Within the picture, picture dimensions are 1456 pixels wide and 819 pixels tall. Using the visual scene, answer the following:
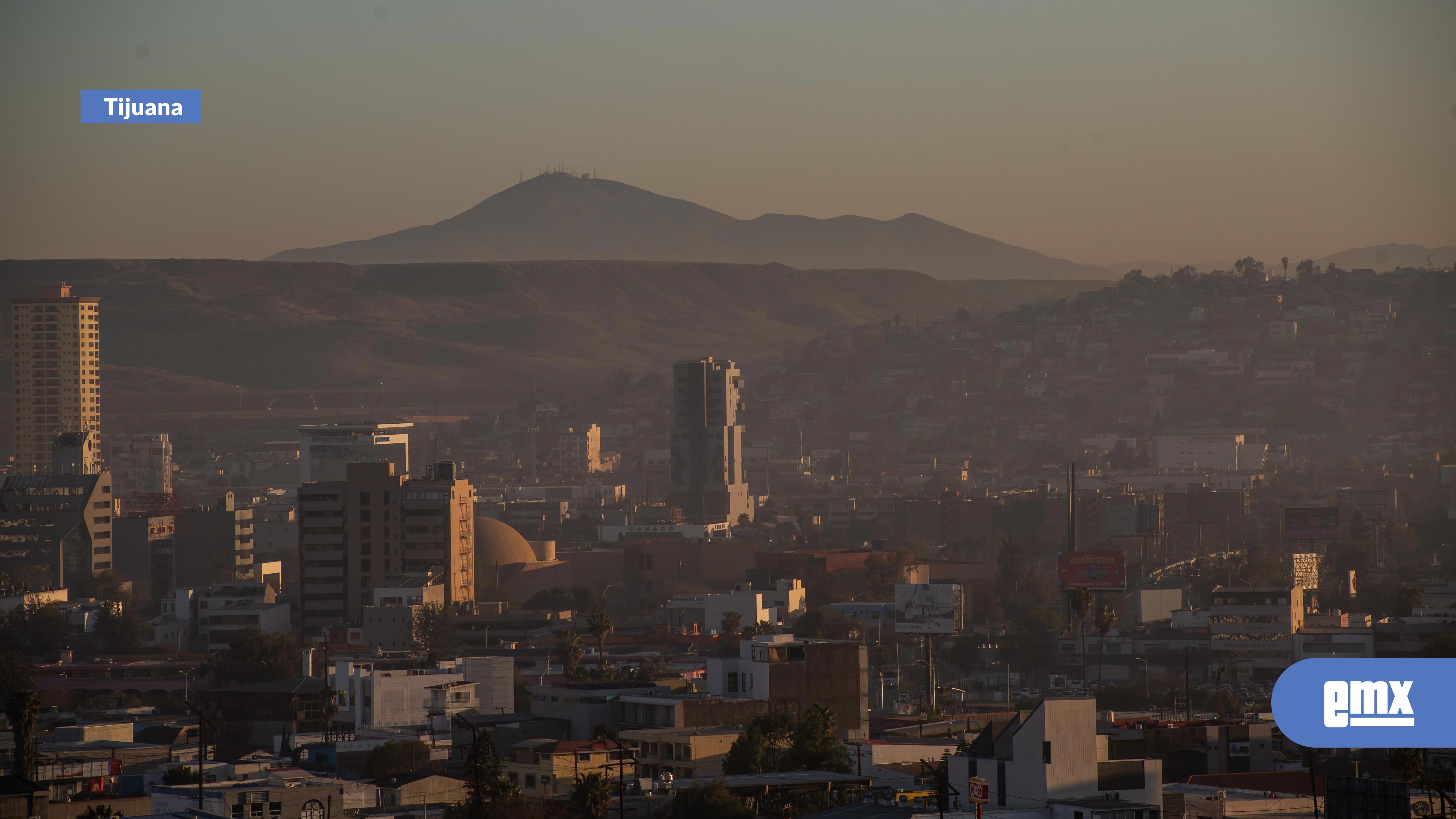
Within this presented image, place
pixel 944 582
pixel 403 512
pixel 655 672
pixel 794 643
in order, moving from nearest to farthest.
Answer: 1. pixel 794 643
2. pixel 655 672
3. pixel 403 512
4. pixel 944 582

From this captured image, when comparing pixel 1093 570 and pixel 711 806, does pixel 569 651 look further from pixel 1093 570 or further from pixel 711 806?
pixel 1093 570

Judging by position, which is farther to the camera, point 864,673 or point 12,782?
point 864,673

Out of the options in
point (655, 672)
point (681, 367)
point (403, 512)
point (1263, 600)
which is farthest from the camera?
point (681, 367)

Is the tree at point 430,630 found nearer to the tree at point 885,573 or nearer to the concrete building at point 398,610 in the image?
the concrete building at point 398,610

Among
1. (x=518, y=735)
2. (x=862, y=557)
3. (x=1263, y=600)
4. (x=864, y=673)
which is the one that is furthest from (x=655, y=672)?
(x=862, y=557)

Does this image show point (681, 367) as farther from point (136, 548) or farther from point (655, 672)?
point (655, 672)

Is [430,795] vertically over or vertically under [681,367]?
under
